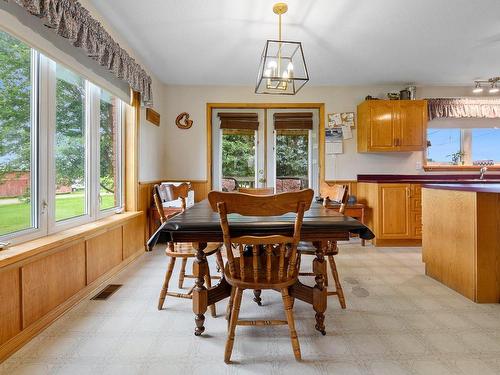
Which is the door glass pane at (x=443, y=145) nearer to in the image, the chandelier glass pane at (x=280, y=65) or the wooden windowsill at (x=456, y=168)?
the wooden windowsill at (x=456, y=168)

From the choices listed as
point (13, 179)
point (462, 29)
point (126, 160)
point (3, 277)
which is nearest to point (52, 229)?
point (13, 179)

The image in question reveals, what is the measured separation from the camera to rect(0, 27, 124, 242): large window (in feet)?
5.87

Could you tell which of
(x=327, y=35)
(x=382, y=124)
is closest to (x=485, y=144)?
(x=382, y=124)

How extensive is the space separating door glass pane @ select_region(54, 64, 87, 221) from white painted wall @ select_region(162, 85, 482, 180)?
2140 millimetres

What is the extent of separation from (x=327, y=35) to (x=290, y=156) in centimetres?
211

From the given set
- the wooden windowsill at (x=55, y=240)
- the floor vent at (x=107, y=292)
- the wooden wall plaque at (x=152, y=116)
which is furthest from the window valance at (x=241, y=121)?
the floor vent at (x=107, y=292)

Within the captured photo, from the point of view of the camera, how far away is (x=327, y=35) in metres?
3.05

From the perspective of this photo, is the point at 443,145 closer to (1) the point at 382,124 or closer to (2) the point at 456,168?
(2) the point at 456,168

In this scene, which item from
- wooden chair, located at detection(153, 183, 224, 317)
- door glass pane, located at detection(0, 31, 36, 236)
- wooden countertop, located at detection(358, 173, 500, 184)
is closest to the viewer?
door glass pane, located at detection(0, 31, 36, 236)

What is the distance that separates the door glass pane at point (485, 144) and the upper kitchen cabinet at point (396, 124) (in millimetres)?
1150

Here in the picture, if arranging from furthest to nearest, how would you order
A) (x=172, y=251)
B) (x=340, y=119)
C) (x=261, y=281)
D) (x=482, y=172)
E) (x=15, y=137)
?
(x=340, y=119), (x=482, y=172), (x=172, y=251), (x=15, y=137), (x=261, y=281)

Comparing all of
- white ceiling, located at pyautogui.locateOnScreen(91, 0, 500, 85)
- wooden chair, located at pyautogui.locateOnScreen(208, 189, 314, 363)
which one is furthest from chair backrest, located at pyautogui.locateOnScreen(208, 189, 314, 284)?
white ceiling, located at pyautogui.locateOnScreen(91, 0, 500, 85)

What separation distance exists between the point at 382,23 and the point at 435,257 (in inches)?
90.0

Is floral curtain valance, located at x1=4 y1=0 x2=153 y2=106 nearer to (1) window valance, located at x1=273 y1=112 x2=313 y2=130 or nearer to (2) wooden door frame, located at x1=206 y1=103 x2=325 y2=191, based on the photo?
(2) wooden door frame, located at x1=206 y1=103 x2=325 y2=191
